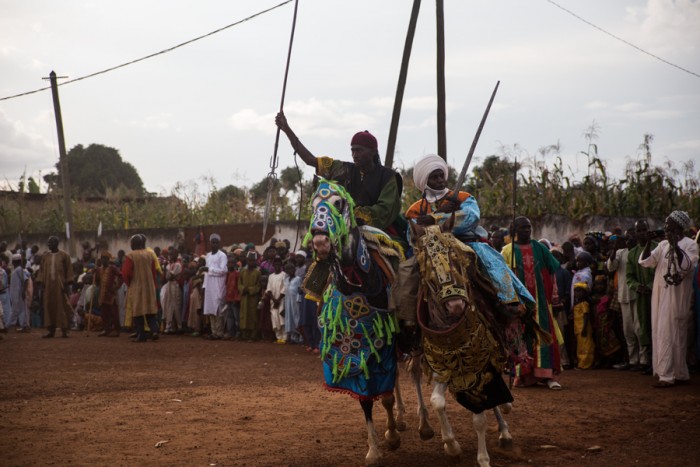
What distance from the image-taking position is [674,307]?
9.83 meters

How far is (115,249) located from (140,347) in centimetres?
1204

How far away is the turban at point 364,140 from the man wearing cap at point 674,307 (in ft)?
15.2

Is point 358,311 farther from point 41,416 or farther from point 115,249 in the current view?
point 115,249

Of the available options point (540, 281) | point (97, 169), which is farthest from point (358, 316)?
point (97, 169)

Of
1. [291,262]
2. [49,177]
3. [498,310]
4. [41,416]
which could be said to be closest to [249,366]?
[291,262]

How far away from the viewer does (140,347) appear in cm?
1616

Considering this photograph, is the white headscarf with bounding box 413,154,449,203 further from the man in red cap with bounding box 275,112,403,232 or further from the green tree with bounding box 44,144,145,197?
the green tree with bounding box 44,144,145,197

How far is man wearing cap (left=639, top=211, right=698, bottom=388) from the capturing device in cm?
973

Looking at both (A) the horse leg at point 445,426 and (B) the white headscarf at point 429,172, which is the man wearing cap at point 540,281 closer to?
(B) the white headscarf at point 429,172

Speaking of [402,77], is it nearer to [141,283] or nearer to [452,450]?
[141,283]

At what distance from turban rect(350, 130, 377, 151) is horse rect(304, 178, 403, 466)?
791 millimetres

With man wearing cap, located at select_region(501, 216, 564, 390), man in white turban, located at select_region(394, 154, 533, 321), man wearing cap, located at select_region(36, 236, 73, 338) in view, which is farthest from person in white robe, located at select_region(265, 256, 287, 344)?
man in white turban, located at select_region(394, 154, 533, 321)

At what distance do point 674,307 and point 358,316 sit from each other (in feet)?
17.6

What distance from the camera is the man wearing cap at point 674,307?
9730 millimetres
